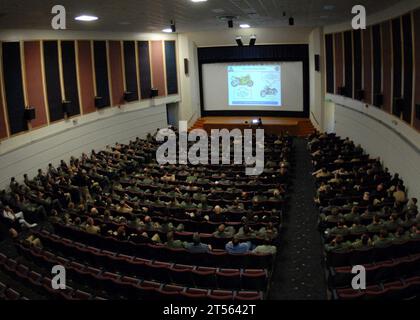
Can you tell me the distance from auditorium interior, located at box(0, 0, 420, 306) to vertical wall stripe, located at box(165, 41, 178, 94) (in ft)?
0.36

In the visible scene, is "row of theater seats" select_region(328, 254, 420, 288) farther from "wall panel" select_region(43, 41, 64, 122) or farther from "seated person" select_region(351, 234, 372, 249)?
"wall panel" select_region(43, 41, 64, 122)

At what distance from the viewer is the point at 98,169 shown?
16.0 meters

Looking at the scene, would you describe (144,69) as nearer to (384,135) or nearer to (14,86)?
(14,86)

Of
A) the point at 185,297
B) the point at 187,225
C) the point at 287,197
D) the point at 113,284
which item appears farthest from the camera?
the point at 287,197

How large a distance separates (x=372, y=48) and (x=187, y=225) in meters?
10.1

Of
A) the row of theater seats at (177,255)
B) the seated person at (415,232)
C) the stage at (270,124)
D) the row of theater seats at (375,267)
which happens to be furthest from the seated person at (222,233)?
the stage at (270,124)

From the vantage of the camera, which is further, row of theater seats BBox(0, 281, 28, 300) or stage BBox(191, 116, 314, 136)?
stage BBox(191, 116, 314, 136)

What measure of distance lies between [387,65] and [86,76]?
12.2 meters

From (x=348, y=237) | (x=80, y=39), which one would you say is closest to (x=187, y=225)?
(x=348, y=237)

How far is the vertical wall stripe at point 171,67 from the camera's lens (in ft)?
81.9

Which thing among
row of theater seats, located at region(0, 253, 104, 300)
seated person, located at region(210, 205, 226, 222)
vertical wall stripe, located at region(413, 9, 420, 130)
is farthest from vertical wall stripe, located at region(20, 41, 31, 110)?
vertical wall stripe, located at region(413, 9, 420, 130)

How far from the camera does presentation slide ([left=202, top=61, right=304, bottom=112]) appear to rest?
84.3 feet

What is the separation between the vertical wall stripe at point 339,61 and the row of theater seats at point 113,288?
14895 millimetres

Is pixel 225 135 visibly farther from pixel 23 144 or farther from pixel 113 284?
pixel 113 284
